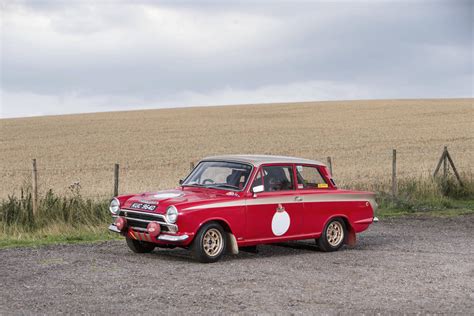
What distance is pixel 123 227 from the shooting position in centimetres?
1238

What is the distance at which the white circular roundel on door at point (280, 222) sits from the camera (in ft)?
41.8

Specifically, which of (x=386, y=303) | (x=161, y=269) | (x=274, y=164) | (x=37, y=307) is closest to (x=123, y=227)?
(x=161, y=269)

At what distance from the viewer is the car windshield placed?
12.6 metres

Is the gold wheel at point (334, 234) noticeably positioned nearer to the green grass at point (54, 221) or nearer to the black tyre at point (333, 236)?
the black tyre at point (333, 236)

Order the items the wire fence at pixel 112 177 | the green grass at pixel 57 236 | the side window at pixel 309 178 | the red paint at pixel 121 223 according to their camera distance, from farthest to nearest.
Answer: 1. the wire fence at pixel 112 177
2. the green grass at pixel 57 236
3. the side window at pixel 309 178
4. the red paint at pixel 121 223

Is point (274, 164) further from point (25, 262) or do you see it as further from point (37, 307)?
point (37, 307)

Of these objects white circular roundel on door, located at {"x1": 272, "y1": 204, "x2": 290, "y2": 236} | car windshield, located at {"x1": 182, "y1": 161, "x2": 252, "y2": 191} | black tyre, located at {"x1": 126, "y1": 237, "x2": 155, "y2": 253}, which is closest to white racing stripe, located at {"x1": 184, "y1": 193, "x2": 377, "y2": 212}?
white circular roundel on door, located at {"x1": 272, "y1": 204, "x2": 290, "y2": 236}

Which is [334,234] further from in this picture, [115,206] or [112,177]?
[112,177]

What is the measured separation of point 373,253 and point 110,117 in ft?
198

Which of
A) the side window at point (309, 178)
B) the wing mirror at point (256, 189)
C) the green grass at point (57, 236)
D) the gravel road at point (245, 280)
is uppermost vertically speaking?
the side window at point (309, 178)

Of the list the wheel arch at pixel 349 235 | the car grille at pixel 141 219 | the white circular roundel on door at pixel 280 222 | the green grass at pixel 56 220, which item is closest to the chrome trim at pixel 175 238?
the car grille at pixel 141 219

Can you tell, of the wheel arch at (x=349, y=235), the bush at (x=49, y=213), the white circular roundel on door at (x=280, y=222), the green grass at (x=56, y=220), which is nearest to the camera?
the white circular roundel on door at (x=280, y=222)

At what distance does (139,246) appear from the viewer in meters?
13.0

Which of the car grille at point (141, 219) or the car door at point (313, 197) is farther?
the car door at point (313, 197)
